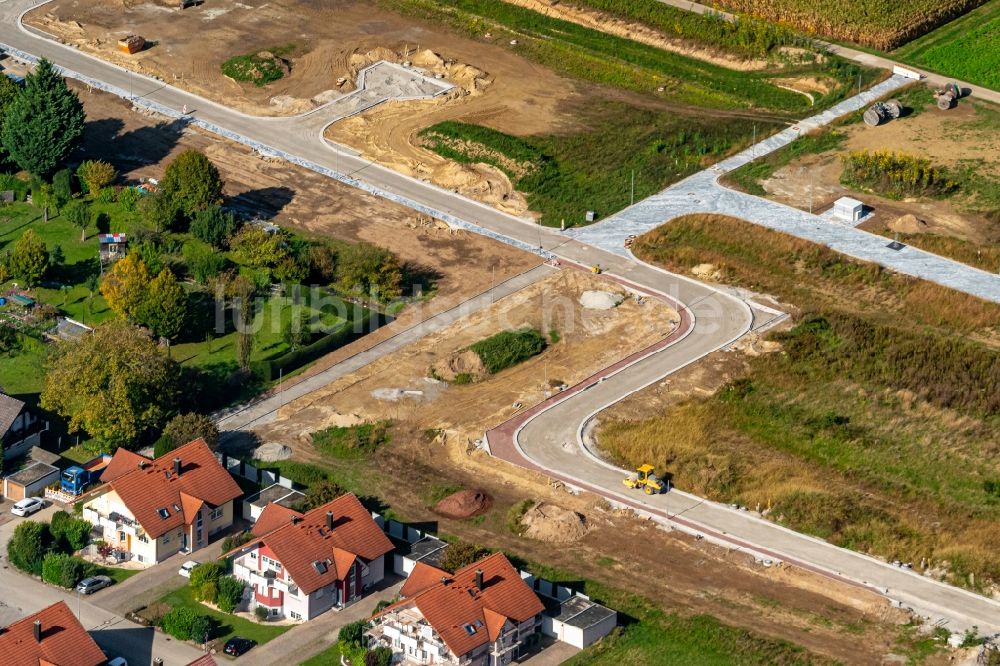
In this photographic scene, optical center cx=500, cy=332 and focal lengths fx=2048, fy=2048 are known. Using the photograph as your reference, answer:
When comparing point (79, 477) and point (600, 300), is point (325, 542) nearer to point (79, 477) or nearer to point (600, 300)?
point (79, 477)

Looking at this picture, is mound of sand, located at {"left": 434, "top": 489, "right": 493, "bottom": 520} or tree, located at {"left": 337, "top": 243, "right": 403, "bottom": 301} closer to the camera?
mound of sand, located at {"left": 434, "top": 489, "right": 493, "bottom": 520}

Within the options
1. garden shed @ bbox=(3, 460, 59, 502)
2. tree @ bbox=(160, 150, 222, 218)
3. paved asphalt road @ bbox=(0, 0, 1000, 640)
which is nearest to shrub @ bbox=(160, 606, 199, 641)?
garden shed @ bbox=(3, 460, 59, 502)

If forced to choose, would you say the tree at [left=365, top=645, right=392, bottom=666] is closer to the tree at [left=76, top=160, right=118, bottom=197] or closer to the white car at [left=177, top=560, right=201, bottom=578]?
the white car at [left=177, top=560, right=201, bottom=578]

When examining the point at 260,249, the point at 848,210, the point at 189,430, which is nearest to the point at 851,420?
the point at 848,210

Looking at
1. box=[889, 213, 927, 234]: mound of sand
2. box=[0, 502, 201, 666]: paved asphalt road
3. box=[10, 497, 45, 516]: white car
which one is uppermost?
box=[889, 213, 927, 234]: mound of sand

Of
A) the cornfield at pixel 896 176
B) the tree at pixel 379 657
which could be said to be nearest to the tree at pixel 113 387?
the tree at pixel 379 657

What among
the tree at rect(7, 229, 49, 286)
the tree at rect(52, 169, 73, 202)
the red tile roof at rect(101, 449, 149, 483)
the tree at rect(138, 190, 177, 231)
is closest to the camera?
the red tile roof at rect(101, 449, 149, 483)

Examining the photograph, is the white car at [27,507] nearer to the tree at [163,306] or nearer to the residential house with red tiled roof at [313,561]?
the residential house with red tiled roof at [313,561]
